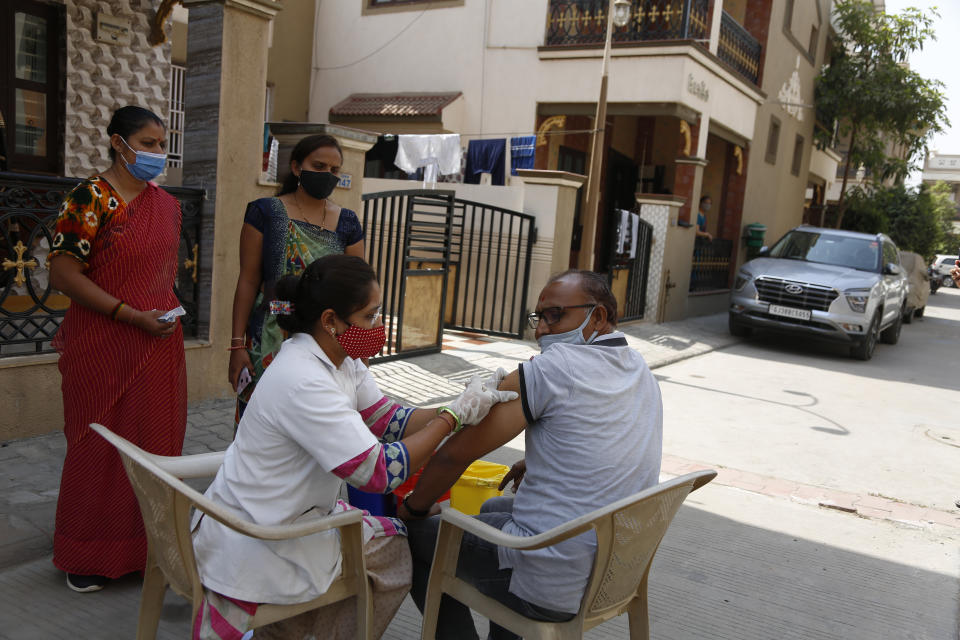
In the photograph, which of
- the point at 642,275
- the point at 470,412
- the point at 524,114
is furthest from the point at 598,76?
the point at 470,412

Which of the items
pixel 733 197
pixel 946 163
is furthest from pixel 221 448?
pixel 946 163

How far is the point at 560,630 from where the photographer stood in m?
2.16

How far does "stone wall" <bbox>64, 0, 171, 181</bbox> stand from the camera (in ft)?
27.0

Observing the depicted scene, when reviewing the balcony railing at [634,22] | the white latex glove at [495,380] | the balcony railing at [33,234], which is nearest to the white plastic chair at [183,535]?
the white latex glove at [495,380]

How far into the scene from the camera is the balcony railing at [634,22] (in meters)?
12.7

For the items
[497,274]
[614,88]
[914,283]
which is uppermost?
[614,88]

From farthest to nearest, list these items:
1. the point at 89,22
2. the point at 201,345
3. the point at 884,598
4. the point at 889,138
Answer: the point at 889,138, the point at 89,22, the point at 201,345, the point at 884,598

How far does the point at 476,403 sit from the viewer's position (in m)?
2.26

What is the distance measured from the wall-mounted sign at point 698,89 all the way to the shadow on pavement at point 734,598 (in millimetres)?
9900

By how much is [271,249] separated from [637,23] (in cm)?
1139

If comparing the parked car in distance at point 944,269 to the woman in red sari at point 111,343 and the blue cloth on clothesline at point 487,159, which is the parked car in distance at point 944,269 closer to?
the blue cloth on clothesline at point 487,159

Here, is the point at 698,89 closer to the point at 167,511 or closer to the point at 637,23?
the point at 637,23

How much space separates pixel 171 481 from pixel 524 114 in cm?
1308

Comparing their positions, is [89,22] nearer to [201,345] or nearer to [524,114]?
[201,345]
